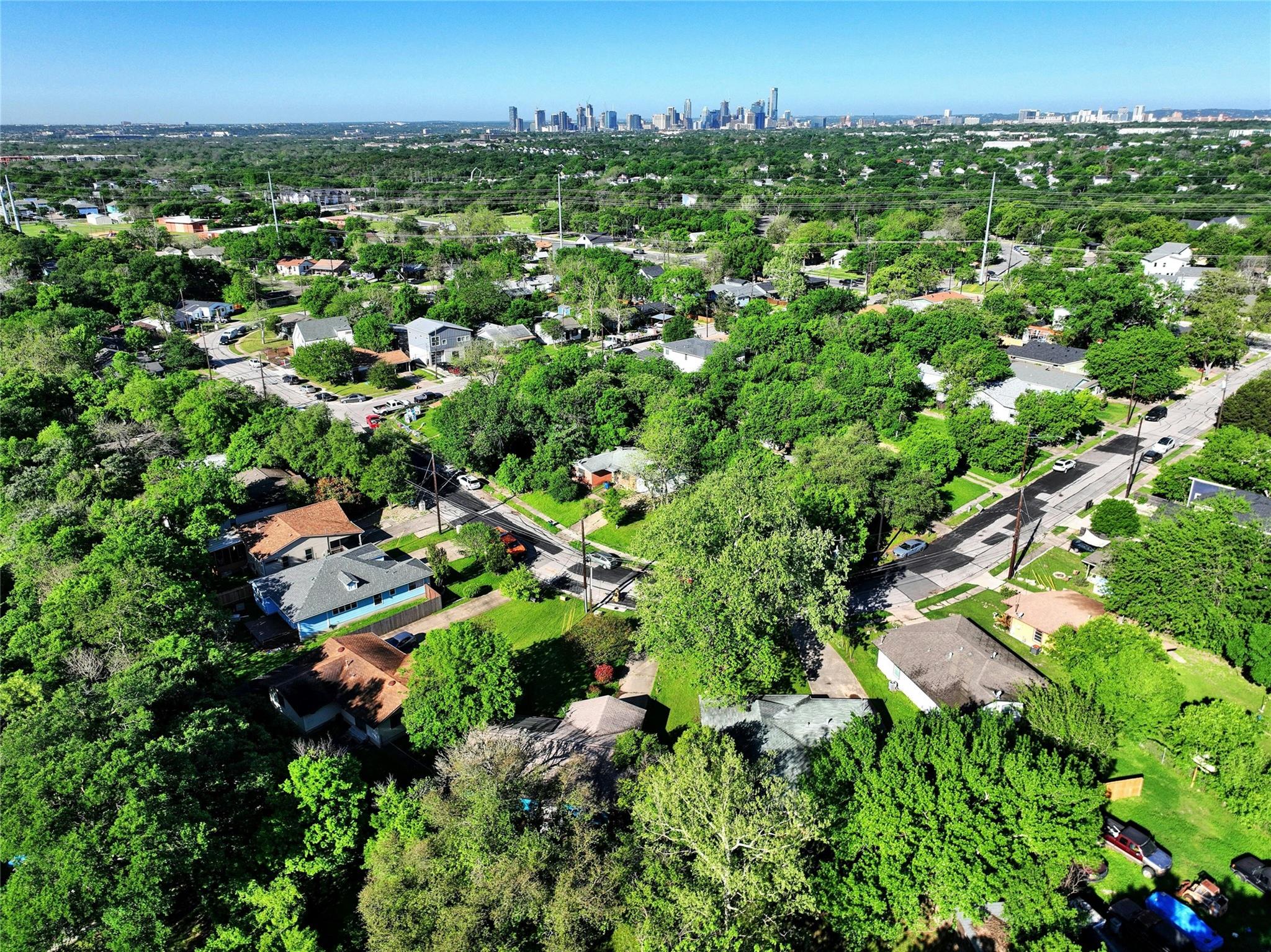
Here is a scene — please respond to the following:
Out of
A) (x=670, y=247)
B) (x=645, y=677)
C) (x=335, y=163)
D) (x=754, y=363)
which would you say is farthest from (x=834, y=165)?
(x=645, y=677)

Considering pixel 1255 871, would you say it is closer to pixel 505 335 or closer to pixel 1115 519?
pixel 1115 519

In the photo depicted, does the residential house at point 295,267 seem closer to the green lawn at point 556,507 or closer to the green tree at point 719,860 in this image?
the green lawn at point 556,507

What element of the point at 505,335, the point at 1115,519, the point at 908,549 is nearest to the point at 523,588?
the point at 908,549

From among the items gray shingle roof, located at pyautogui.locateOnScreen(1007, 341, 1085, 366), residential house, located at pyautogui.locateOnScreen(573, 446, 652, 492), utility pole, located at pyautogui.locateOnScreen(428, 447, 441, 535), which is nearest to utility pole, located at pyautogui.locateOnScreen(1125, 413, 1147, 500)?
gray shingle roof, located at pyautogui.locateOnScreen(1007, 341, 1085, 366)

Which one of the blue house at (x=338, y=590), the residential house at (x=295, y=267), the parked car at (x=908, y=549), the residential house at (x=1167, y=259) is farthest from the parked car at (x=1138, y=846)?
the residential house at (x=295, y=267)

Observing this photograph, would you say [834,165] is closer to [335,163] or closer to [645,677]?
[335,163]

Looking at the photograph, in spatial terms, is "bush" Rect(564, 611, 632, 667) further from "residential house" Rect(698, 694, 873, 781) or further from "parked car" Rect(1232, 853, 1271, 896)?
"parked car" Rect(1232, 853, 1271, 896)
